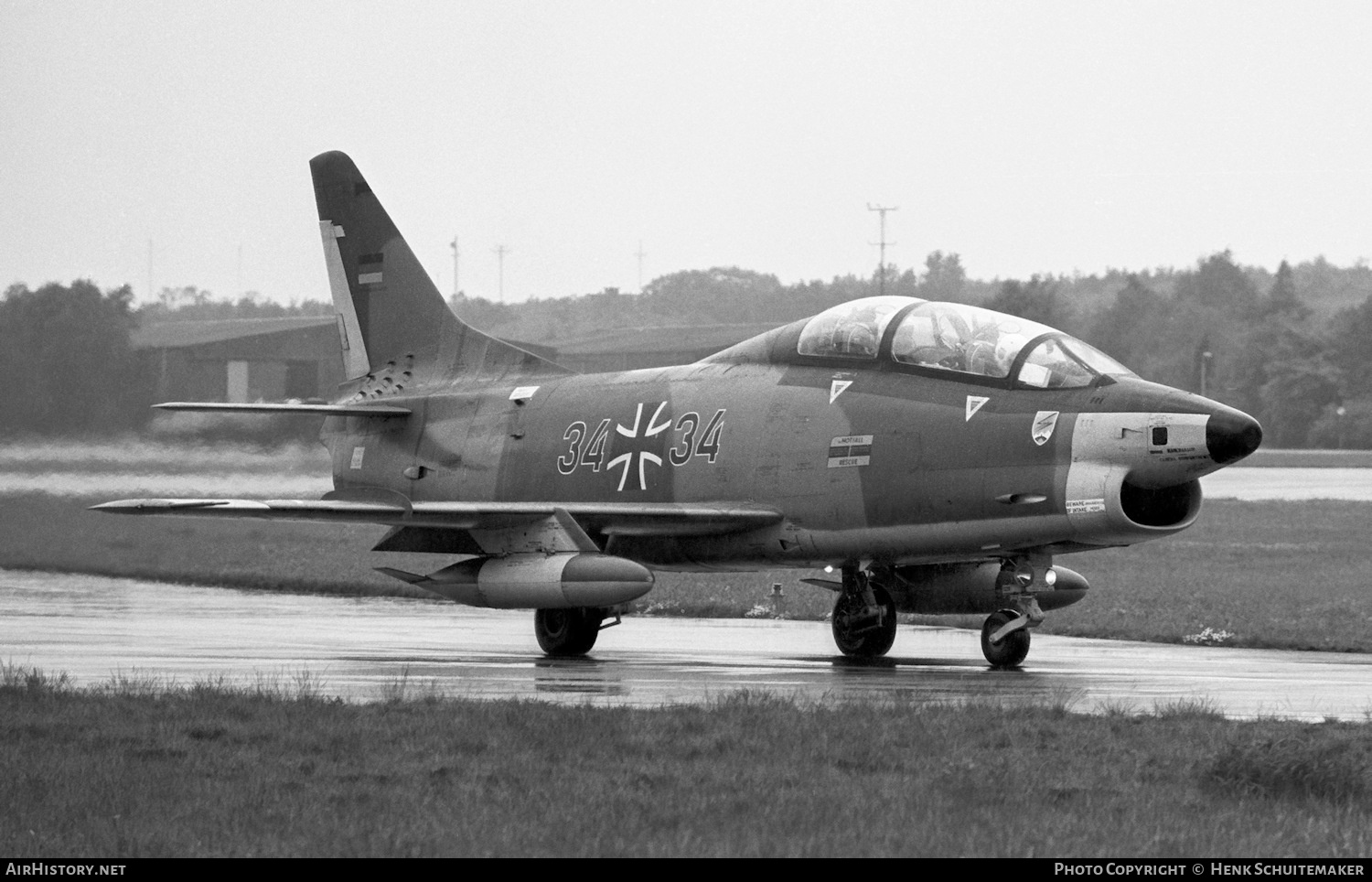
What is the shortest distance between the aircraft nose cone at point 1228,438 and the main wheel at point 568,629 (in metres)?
5.84

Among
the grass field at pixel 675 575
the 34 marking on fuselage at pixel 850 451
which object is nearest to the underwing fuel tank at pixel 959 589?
the 34 marking on fuselage at pixel 850 451

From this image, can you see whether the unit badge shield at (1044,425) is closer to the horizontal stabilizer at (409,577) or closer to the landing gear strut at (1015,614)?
the landing gear strut at (1015,614)

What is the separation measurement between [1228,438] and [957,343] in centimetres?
262

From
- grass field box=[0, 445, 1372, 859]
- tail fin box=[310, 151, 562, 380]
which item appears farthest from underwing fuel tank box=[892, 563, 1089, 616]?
tail fin box=[310, 151, 562, 380]

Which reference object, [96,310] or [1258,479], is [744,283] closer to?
[1258,479]

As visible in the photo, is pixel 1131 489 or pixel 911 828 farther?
pixel 1131 489

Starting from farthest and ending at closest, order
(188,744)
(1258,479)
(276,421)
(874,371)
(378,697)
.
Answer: (1258,479), (276,421), (874,371), (378,697), (188,744)

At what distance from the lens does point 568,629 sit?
640 inches

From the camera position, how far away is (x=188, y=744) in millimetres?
8992

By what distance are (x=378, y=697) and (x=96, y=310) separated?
16.2 m

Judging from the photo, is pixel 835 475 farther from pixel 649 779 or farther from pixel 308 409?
pixel 649 779

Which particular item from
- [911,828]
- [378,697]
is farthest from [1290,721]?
[378,697]

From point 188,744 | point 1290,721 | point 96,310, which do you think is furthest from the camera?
point 96,310

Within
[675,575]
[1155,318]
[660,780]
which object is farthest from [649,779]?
[1155,318]
